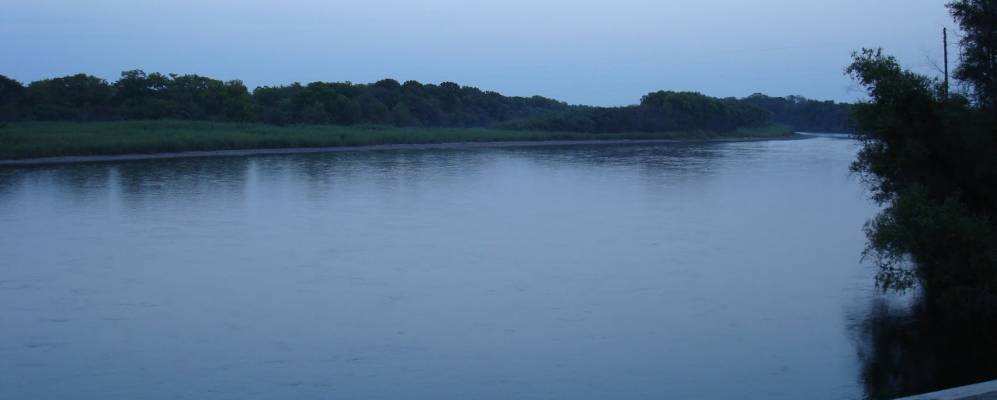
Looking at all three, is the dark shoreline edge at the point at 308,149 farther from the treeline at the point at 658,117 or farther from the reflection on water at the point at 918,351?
the reflection on water at the point at 918,351

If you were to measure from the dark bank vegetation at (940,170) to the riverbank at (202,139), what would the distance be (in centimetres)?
3234

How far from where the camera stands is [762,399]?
8461 mm

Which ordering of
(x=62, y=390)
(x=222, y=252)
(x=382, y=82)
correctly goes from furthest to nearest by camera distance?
(x=382, y=82) < (x=222, y=252) < (x=62, y=390)

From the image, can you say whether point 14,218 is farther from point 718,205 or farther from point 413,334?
point 718,205

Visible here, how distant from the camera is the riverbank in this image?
A: 4056 centimetres

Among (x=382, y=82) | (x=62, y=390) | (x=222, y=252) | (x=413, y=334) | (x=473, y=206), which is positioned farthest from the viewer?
(x=382, y=82)

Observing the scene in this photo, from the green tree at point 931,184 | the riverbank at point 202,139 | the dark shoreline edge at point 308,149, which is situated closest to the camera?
the green tree at point 931,184

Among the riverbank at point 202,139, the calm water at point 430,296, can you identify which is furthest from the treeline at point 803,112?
the calm water at point 430,296

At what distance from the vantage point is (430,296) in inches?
481

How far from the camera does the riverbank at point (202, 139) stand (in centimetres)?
4056

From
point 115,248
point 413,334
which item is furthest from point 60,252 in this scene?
point 413,334

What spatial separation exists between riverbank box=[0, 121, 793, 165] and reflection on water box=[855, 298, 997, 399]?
33486mm

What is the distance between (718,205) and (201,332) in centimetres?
1470

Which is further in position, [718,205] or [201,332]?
[718,205]
